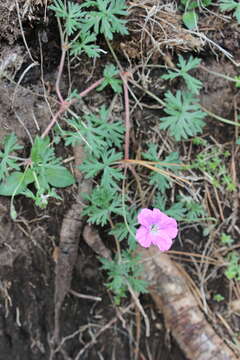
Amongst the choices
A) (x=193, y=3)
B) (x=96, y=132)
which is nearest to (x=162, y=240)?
(x=96, y=132)

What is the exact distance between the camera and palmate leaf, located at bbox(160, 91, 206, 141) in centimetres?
240

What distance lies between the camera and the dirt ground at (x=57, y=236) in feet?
7.66

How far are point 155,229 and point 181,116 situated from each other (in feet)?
2.32

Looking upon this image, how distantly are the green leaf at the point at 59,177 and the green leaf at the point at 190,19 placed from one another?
3.67 feet

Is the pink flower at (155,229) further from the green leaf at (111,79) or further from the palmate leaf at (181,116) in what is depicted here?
the green leaf at (111,79)

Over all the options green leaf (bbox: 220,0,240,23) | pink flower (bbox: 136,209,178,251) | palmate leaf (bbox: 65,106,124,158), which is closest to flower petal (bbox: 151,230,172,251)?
pink flower (bbox: 136,209,178,251)

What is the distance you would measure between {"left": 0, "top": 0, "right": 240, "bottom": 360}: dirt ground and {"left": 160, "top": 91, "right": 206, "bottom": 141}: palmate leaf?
0.15 m

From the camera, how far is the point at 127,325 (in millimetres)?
2797

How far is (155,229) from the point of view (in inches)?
84.0

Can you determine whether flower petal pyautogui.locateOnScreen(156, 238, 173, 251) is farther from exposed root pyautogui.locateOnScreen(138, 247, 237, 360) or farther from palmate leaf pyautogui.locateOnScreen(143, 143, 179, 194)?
exposed root pyautogui.locateOnScreen(138, 247, 237, 360)

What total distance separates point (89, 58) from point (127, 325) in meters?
1.78

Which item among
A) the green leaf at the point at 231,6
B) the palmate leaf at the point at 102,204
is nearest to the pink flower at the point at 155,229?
the palmate leaf at the point at 102,204

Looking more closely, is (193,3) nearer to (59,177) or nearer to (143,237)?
(59,177)

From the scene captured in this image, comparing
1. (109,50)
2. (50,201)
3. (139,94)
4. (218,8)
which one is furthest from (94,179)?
(218,8)
